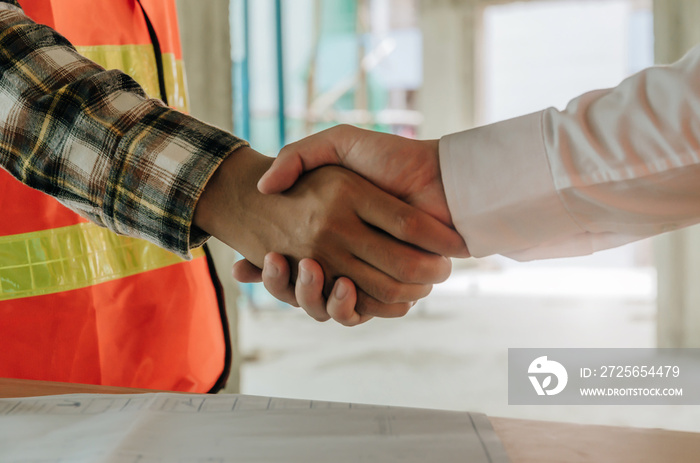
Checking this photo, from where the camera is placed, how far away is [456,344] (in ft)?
10.3

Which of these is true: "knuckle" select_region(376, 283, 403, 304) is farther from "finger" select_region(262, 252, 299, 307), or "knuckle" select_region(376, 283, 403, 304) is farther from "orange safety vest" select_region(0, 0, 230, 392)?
"orange safety vest" select_region(0, 0, 230, 392)

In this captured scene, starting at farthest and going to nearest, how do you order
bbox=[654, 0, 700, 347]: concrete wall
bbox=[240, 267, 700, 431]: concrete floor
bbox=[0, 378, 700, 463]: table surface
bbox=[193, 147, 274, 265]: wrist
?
1. bbox=[654, 0, 700, 347]: concrete wall
2. bbox=[240, 267, 700, 431]: concrete floor
3. bbox=[193, 147, 274, 265]: wrist
4. bbox=[0, 378, 700, 463]: table surface

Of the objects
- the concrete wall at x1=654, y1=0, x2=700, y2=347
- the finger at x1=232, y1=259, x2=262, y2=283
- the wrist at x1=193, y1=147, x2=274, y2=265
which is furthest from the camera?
the concrete wall at x1=654, y1=0, x2=700, y2=347

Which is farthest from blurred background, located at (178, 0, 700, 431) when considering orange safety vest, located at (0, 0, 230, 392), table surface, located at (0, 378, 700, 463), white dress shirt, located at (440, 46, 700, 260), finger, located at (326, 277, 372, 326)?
table surface, located at (0, 378, 700, 463)

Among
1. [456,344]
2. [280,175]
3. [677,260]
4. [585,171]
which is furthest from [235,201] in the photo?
[677,260]

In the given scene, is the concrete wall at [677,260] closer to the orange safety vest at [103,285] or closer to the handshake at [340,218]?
the handshake at [340,218]

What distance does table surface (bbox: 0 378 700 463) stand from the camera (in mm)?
462

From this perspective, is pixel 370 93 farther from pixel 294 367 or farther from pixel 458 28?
pixel 294 367

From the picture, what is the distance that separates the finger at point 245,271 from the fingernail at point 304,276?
0.11 m

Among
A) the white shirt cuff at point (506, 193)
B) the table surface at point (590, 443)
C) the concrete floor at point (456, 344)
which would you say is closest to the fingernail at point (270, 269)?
the white shirt cuff at point (506, 193)

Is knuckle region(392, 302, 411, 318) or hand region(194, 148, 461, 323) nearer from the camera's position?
hand region(194, 148, 461, 323)

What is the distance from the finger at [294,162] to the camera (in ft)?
2.59

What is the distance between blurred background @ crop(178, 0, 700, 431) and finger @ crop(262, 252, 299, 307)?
1.07 m

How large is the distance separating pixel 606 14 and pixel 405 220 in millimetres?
5330
